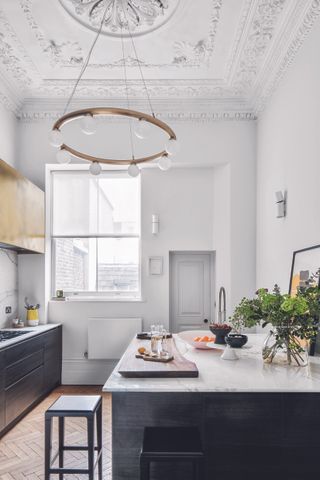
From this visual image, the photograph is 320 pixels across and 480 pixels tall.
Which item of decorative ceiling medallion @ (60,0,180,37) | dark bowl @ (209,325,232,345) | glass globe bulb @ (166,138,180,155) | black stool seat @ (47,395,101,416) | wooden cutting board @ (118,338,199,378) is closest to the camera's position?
wooden cutting board @ (118,338,199,378)

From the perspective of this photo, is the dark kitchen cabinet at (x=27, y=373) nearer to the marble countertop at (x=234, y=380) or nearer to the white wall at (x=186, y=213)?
the white wall at (x=186, y=213)

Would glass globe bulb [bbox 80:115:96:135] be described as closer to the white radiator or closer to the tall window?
the tall window

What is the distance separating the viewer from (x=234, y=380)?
80.2 inches

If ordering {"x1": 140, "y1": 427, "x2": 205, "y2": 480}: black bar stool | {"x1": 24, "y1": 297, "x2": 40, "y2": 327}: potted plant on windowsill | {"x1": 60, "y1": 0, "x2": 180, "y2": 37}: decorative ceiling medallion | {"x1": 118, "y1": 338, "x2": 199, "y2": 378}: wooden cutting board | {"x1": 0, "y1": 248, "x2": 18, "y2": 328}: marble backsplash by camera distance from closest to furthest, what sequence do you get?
{"x1": 140, "y1": 427, "x2": 205, "y2": 480}: black bar stool
{"x1": 118, "y1": 338, "x2": 199, "y2": 378}: wooden cutting board
{"x1": 60, "y1": 0, "x2": 180, "y2": 37}: decorative ceiling medallion
{"x1": 0, "y1": 248, "x2": 18, "y2": 328}: marble backsplash
{"x1": 24, "y1": 297, "x2": 40, "y2": 327}: potted plant on windowsill

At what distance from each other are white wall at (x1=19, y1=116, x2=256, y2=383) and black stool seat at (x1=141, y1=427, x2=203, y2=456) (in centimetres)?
320

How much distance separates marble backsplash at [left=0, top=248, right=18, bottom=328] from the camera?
471 centimetres

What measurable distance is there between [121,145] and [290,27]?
8.05ft

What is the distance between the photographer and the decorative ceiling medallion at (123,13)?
10.9 ft

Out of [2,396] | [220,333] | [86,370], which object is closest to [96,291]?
[86,370]

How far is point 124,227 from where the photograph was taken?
5594mm

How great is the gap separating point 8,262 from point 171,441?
361cm

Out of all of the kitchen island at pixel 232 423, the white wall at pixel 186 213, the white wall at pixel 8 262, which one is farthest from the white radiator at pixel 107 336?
the kitchen island at pixel 232 423

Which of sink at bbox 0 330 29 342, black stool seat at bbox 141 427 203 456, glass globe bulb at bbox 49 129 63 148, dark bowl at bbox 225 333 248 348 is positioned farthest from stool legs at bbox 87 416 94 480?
glass globe bulb at bbox 49 129 63 148

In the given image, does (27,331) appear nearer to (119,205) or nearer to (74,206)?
(74,206)
